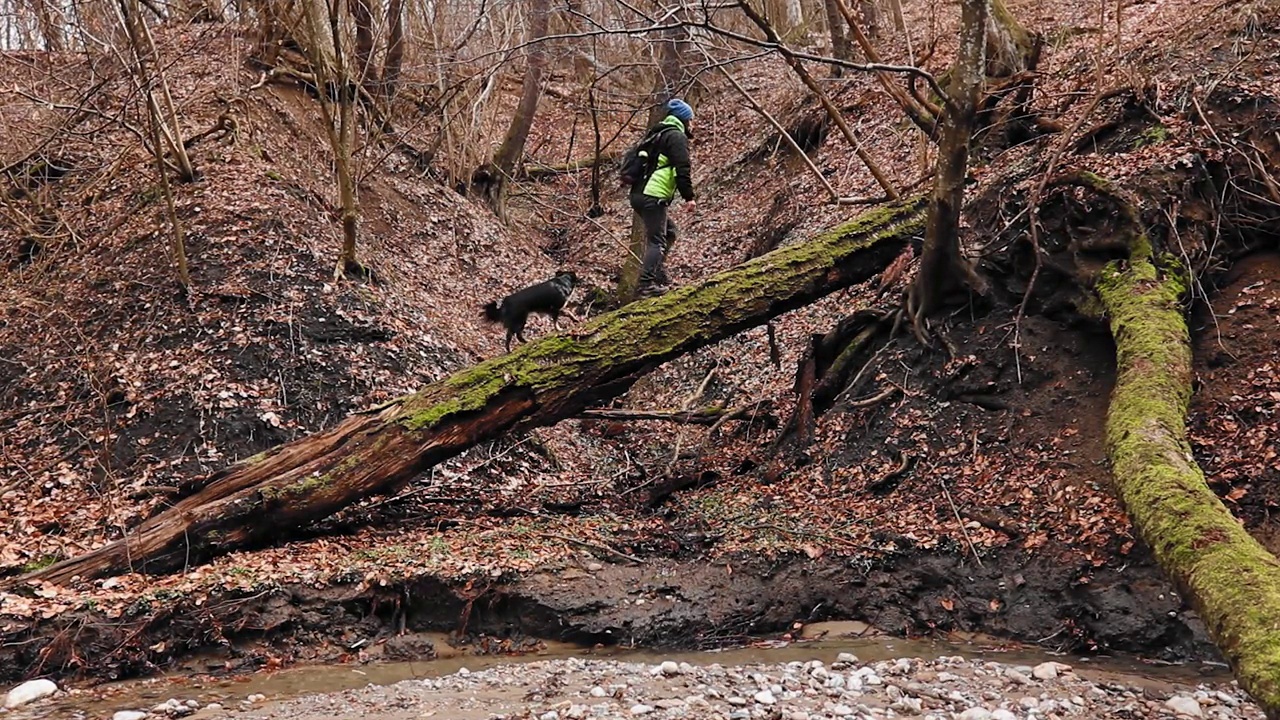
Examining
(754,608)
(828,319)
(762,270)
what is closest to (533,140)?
(828,319)

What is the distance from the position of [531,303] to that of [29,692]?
5315mm

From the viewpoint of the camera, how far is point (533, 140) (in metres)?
19.9

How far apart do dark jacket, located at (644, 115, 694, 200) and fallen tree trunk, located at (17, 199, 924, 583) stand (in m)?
1.97

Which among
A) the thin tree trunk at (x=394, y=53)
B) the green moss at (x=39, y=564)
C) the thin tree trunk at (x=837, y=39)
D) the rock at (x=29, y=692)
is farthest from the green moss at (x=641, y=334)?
the thin tree trunk at (x=837, y=39)

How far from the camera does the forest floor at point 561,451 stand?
5.45 meters

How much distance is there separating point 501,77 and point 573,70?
3938 millimetres

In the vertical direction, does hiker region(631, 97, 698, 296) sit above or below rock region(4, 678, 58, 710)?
above

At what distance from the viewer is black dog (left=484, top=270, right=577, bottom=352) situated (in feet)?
29.1

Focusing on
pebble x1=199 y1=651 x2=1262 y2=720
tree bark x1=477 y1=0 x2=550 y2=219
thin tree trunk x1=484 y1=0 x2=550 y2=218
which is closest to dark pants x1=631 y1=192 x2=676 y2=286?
pebble x1=199 y1=651 x2=1262 y2=720

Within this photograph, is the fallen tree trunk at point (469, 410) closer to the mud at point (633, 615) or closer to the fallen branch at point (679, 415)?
the mud at point (633, 615)

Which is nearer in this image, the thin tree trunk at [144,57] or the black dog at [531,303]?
the thin tree trunk at [144,57]

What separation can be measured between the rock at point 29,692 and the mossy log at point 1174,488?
5.78 m

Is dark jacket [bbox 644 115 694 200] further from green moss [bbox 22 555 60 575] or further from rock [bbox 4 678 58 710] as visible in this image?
rock [bbox 4 678 58 710]

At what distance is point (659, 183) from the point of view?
31.4 feet
